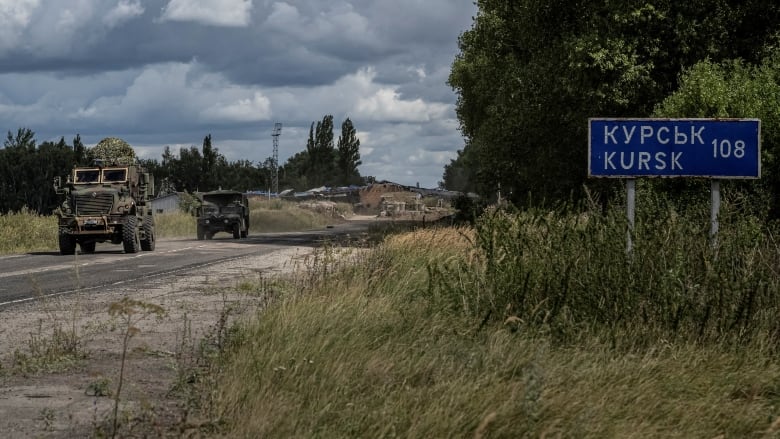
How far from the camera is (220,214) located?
43625 mm

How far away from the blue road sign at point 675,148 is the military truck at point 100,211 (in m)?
19.5

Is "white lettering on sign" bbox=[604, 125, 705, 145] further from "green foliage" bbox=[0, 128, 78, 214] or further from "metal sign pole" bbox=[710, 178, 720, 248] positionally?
"green foliage" bbox=[0, 128, 78, 214]

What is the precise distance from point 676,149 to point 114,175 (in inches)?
886

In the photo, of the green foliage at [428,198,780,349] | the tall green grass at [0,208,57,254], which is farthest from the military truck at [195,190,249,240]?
the green foliage at [428,198,780,349]

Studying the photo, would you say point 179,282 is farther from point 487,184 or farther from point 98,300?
point 487,184

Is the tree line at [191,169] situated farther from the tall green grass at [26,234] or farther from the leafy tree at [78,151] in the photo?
the tall green grass at [26,234]

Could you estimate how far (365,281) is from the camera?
36.1 ft

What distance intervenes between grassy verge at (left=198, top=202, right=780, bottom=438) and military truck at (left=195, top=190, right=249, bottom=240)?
3307 cm

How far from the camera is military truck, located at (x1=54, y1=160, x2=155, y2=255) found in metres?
27.2

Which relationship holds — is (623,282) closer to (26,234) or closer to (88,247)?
(88,247)

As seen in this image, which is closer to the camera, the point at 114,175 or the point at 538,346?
the point at 538,346

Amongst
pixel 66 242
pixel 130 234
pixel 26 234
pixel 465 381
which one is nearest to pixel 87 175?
pixel 66 242

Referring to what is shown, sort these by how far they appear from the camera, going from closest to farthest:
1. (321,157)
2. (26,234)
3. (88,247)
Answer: (88,247) → (26,234) → (321,157)

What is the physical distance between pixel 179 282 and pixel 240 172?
379ft
